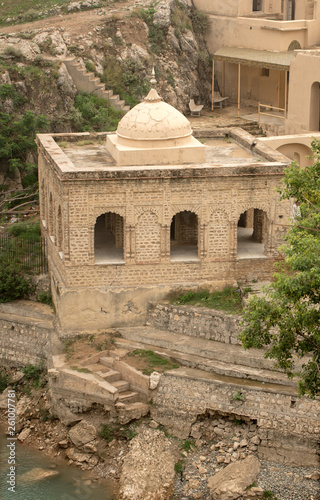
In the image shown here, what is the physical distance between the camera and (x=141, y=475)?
20.3 meters

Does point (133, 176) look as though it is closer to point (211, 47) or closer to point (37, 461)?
point (37, 461)

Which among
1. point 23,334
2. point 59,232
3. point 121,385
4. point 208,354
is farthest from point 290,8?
point 121,385

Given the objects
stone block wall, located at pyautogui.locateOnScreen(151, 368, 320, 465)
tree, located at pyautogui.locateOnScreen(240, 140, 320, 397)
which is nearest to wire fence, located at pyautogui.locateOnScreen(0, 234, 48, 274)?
stone block wall, located at pyautogui.locateOnScreen(151, 368, 320, 465)

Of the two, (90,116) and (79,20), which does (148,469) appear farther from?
(79,20)

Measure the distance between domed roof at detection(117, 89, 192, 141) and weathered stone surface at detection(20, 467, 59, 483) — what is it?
8.23m

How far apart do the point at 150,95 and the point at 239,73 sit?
1354 centimetres

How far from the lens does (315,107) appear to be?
3325 cm

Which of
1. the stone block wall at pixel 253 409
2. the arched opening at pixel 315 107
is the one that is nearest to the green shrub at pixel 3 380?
the stone block wall at pixel 253 409

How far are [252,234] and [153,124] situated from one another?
432 cm

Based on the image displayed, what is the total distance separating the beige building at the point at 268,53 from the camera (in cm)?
3346

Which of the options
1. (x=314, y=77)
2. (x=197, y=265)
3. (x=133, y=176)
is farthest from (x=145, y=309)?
(x=314, y=77)

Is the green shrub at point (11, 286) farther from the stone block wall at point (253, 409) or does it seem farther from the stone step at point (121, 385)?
the stone block wall at point (253, 409)

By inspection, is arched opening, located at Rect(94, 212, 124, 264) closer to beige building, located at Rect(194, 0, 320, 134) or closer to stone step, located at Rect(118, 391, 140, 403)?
stone step, located at Rect(118, 391, 140, 403)

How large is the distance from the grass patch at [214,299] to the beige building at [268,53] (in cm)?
1159
